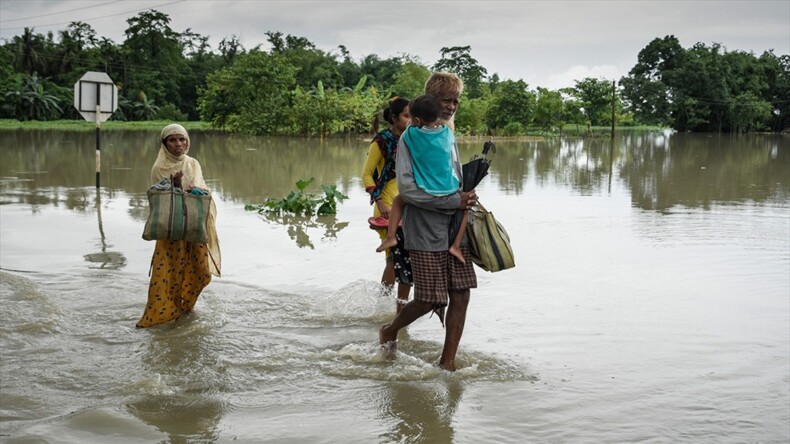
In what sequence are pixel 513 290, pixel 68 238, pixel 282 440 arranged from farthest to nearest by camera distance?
pixel 68 238, pixel 513 290, pixel 282 440

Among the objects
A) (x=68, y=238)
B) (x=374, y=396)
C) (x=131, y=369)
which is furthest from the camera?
(x=68, y=238)

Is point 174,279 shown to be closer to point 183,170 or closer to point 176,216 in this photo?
point 176,216

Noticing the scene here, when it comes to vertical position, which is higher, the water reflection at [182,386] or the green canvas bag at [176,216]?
the green canvas bag at [176,216]

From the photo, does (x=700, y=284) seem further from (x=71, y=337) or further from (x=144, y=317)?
(x=71, y=337)

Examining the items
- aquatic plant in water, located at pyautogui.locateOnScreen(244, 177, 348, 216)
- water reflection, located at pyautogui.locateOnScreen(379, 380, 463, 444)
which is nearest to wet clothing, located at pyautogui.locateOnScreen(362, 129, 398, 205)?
water reflection, located at pyautogui.locateOnScreen(379, 380, 463, 444)

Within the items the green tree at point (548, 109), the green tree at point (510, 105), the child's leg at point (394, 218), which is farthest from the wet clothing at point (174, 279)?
the green tree at point (548, 109)

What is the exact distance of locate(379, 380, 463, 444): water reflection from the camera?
3.82 m

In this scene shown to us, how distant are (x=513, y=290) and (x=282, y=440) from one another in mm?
3674

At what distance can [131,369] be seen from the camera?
4.67m

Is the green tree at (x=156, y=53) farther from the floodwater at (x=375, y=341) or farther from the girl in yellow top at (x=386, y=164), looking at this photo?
the girl in yellow top at (x=386, y=164)

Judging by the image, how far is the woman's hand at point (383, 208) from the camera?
5734 millimetres

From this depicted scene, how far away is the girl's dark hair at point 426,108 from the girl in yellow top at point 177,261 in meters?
1.98

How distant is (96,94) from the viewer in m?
15.5

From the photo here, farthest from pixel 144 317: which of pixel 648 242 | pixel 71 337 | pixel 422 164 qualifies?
pixel 648 242
